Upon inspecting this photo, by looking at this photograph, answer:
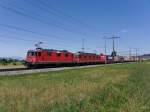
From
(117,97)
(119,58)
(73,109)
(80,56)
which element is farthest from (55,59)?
(119,58)

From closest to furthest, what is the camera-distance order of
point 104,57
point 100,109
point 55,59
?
point 100,109 → point 55,59 → point 104,57

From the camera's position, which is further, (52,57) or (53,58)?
(53,58)

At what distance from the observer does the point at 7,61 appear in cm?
8600

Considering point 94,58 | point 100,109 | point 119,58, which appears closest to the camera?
point 100,109

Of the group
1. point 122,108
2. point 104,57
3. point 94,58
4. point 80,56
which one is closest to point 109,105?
point 122,108

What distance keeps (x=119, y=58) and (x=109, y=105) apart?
111 m

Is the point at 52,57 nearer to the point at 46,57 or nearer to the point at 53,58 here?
the point at 53,58

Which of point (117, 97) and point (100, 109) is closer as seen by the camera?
point (100, 109)

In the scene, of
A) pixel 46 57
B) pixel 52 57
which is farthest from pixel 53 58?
pixel 46 57

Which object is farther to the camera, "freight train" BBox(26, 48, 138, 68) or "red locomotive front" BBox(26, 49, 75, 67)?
"freight train" BBox(26, 48, 138, 68)

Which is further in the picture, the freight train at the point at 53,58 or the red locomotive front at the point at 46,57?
the freight train at the point at 53,58

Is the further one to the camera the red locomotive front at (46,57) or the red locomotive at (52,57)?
the red locomotive at (52,57)

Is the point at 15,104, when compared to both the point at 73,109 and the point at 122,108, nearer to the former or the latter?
the point at 73,109

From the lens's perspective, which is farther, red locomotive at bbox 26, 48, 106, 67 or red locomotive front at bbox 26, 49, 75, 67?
red locomotive at bbox 26, 48, 106, 67
